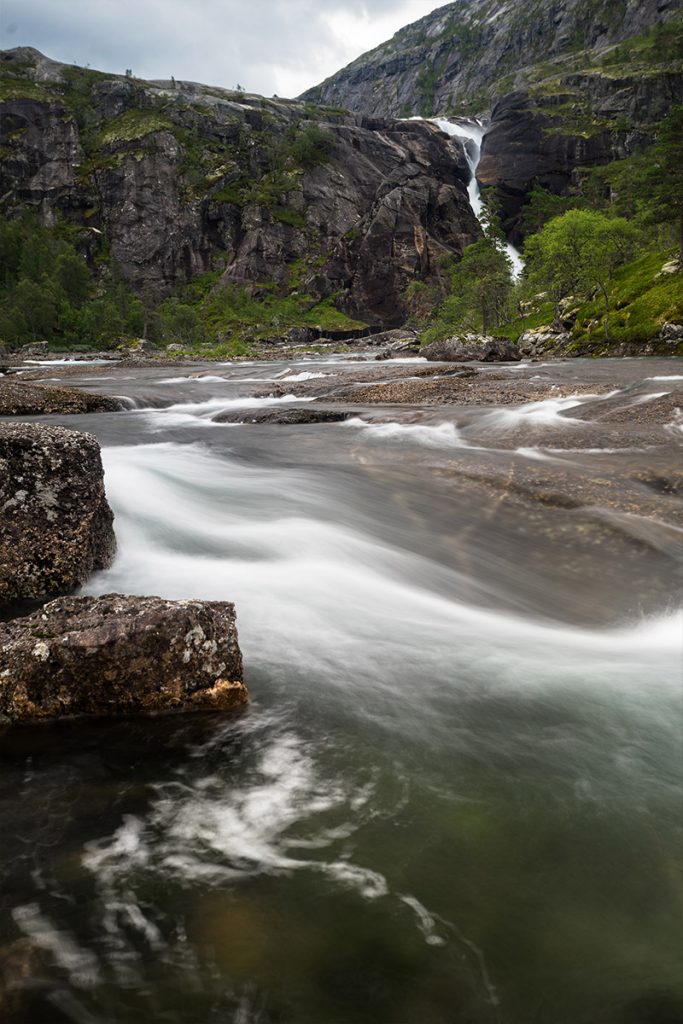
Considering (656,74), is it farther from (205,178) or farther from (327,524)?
(327,524)

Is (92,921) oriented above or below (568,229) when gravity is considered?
below

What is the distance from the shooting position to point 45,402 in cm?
1762

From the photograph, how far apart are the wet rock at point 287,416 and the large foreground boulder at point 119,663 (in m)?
13.0

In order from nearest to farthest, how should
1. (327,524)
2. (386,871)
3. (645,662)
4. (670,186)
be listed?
(386,871), (645,662), (327,524), (670,186)

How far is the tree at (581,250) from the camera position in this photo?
167 feet

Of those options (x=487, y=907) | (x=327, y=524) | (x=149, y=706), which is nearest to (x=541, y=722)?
(x=487, y=907)

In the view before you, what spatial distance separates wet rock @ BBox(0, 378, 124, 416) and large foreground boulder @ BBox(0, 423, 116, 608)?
12.3 meters

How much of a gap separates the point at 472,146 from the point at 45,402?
184147 mm

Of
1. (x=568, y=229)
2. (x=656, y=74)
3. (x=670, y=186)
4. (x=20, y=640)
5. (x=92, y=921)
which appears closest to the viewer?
(x=92, y=921)

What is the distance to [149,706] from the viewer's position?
4.02 meters

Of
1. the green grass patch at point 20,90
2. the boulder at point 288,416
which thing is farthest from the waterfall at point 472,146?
the boulder at point 288,416

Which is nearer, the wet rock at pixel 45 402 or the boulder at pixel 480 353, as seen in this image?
the wet rock at pixel 45 402

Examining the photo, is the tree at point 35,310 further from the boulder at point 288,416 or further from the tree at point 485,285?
the boulder at point 288,416

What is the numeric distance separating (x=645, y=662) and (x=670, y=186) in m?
58.6
